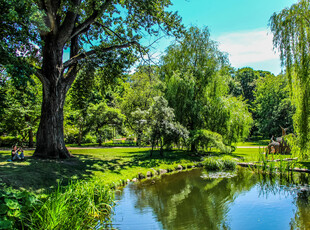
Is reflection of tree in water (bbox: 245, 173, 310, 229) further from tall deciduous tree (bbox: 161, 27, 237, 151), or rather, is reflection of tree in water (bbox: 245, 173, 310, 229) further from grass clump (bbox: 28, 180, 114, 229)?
tall deciduous tree (bbox: 161, 27, 237, 151)

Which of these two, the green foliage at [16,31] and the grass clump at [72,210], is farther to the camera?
the green foliage at [16,31]

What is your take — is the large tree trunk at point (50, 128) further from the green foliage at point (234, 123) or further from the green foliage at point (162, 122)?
the green foliage at point (234, 123)

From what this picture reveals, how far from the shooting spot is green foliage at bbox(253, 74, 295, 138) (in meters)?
32.6

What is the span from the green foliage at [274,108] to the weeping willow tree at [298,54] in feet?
78.6

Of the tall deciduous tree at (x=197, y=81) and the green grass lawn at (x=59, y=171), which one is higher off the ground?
the tall deciduous tree at (x=197, y=81)

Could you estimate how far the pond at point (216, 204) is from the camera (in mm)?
5582

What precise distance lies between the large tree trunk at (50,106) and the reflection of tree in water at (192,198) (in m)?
4.87

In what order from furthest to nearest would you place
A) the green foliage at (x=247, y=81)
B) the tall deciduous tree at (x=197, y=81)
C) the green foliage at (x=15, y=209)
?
the green foliage at (x=247, y=81) < the tall deciduous tree at (x=197, y=81) < the green foliage at (x=15, y=209)

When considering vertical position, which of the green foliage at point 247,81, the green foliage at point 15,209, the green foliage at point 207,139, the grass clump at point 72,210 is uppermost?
the green foliage at point 247,81

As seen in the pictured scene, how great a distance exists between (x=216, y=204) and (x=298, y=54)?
7.77 m

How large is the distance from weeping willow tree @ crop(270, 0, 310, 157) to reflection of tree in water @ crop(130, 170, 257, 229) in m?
3.26

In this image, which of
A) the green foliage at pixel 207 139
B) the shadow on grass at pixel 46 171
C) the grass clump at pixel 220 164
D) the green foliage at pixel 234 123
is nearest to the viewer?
the shadow on grass at pixel 46 171

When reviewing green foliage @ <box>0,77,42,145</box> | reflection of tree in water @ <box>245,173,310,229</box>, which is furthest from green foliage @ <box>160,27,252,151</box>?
green foliage @ <box>0,77,42,145</box>

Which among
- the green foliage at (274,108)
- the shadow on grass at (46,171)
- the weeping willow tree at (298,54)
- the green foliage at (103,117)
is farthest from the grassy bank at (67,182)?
the green foliage at (274,108)
